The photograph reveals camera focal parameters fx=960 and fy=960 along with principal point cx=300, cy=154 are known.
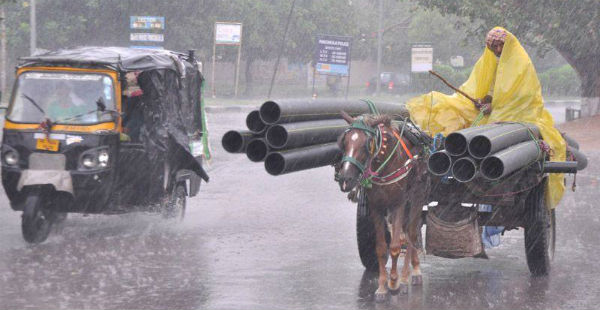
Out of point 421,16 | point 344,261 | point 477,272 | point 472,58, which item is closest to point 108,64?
point 344,261

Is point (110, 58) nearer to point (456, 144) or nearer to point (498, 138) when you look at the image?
point (456, 144)

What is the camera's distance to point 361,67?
7569 centimetres

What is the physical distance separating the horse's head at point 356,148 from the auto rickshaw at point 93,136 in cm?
428

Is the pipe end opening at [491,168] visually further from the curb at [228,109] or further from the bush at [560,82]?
the bush at [560,82]

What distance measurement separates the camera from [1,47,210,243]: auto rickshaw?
10898mm

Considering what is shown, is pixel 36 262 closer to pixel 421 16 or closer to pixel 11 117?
pixel 11 117

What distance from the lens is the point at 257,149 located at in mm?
7598

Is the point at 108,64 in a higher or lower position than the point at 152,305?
higher

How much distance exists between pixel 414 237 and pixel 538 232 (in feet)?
3.81

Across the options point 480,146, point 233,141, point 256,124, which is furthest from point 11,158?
point 480,146

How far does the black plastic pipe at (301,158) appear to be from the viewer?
744cm

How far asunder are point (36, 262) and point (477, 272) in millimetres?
4399

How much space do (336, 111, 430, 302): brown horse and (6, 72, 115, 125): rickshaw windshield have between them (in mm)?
4292

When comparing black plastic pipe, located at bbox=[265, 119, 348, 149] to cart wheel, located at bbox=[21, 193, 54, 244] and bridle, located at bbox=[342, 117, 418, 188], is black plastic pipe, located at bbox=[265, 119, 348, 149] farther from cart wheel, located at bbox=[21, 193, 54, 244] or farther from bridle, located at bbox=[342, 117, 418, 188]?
cart wheel, located at bbox=[21, 193, 54, 244]
